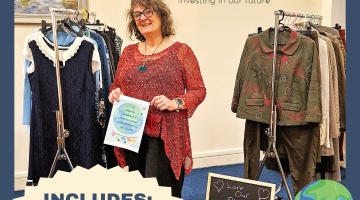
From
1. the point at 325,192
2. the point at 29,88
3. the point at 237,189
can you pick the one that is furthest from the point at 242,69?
the point at 29,88

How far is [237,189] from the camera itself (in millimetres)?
1603

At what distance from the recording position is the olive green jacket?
2.12m

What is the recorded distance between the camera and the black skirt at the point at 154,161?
1823 millimetres

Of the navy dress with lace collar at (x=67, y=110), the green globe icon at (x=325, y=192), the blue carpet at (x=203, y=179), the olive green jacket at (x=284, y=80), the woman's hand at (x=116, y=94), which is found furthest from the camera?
the blue carpet at (x=203, y=179)

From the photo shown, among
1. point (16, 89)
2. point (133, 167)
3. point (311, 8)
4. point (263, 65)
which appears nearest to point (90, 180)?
point (133, 167)

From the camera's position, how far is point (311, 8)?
3.76 m

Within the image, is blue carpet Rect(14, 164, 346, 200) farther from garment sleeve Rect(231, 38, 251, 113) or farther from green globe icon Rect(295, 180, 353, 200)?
green globe icon Rect(295, 180, 353, 200)

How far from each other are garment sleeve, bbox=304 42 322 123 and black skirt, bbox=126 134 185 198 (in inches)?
35.6

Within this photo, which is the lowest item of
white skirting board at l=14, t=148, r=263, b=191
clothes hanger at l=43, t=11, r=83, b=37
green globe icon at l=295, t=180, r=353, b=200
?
white skirting board at l=14, t=148, r=263, b=191

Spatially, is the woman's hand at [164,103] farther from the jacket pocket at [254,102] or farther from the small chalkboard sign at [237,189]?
the jacket pocket at [254,102]

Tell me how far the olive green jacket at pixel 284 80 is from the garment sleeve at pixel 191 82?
0.55 meters

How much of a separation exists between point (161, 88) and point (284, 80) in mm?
849

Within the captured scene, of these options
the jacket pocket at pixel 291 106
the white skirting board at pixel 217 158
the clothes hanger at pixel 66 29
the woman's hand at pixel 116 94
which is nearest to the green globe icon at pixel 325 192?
the jacket pocket at pixel 291 106

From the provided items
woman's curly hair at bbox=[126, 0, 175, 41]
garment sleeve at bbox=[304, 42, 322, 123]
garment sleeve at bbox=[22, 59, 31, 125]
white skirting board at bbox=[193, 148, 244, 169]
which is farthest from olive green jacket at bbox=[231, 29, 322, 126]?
white skirting board at bbox=[193, 148, 244, 169]
